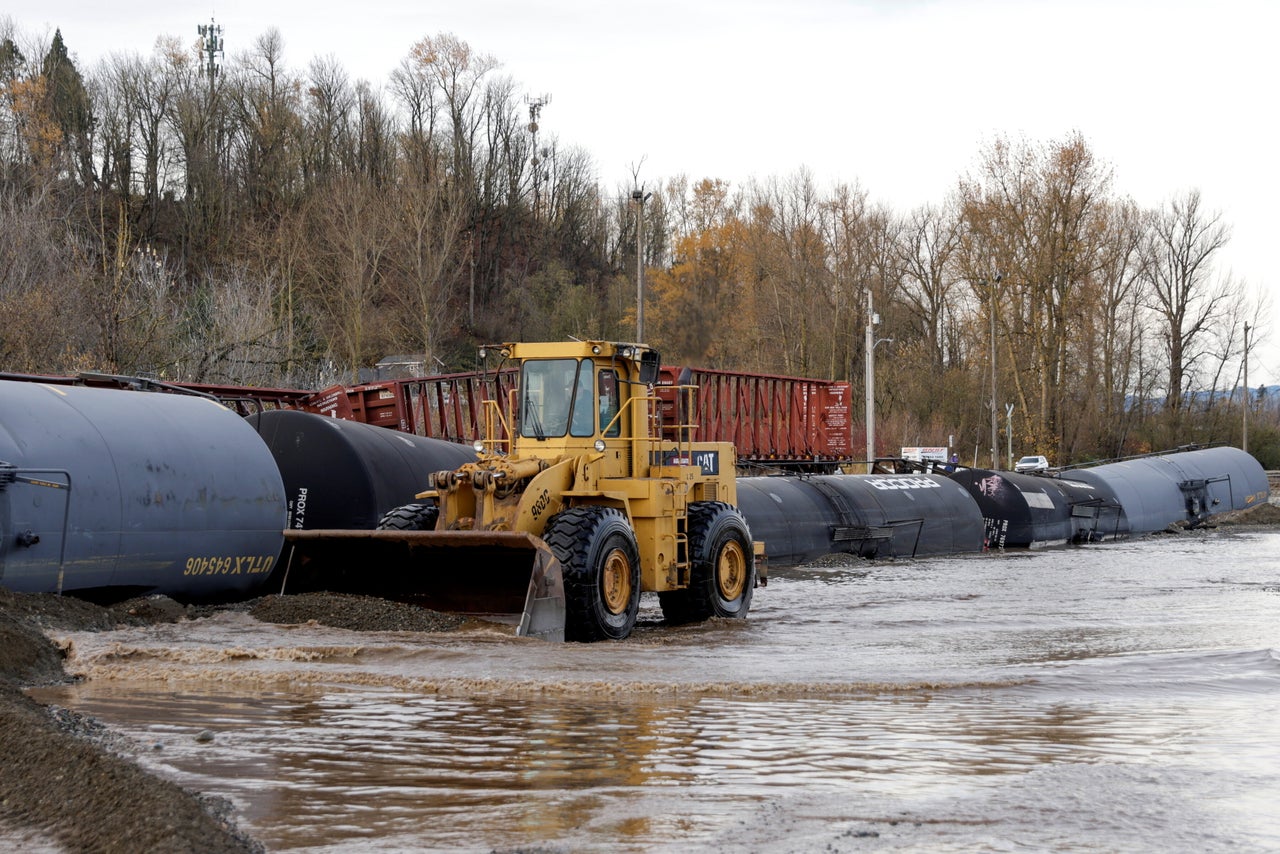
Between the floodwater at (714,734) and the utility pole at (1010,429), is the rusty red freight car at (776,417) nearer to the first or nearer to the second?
the floodwater at (714,734)

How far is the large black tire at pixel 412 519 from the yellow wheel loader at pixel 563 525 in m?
0.01

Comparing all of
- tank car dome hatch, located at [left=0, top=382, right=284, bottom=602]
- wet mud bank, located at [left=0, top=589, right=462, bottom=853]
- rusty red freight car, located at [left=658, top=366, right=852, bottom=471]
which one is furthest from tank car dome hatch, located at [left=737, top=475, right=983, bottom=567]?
→ wet mud bank, located at [left=0, top=589, right=462, bottom=853]

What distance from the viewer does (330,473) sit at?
1664 cm

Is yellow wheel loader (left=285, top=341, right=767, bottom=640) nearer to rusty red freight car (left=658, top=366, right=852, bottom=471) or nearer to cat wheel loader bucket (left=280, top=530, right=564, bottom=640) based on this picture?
cat wheel loader bucket (left=280, top=530, right=564, bottom=640)

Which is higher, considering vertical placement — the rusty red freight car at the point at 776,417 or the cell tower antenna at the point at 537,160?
the cell tower antenna at the point at 537,160

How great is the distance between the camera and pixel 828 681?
11078 mm

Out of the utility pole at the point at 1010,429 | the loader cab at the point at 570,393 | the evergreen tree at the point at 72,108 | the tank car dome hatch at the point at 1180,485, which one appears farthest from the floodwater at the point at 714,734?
the evergreen tree at the point at 72,108

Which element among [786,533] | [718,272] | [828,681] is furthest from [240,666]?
[718,272]

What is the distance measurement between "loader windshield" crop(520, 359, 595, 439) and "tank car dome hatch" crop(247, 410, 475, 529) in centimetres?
280

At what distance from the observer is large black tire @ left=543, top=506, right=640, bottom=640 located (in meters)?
12.8

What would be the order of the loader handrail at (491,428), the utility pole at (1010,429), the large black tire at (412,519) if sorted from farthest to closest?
the utility pole at (1010,429) < the loader handrail at (491,428) < the large black tire at (412,519)

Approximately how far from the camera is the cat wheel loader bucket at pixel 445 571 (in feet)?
40.7

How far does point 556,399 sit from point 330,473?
3706mm

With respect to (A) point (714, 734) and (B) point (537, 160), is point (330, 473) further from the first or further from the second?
(B) point (537, 160)
